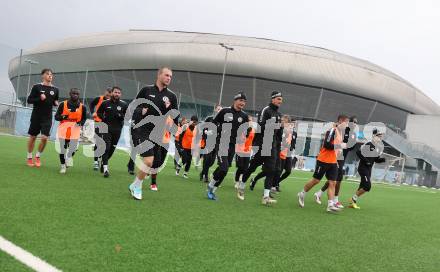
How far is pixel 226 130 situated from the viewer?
8633 mm

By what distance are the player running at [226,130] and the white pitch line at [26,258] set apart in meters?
5.13

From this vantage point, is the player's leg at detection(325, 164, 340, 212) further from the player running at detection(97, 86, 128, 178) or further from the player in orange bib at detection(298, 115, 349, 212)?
the player running at detection(97, 86, 128, 178)

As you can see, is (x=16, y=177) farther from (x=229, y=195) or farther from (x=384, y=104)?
(x=384, y=104)

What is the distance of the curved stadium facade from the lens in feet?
191

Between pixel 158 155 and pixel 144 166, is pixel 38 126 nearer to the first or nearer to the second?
pixel 158 155

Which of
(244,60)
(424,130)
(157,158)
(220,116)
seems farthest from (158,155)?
(424,130)

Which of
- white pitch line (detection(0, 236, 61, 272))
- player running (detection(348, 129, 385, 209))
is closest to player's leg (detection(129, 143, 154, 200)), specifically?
white pitch line (detection(0, 236, 61, 272))

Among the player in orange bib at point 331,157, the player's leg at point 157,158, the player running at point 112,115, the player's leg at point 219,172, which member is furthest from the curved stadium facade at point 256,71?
the player's leg at point 219,172

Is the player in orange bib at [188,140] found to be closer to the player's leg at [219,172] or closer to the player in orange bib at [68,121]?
the player in orange bib at [68,121]

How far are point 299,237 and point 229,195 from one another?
13.8 ft

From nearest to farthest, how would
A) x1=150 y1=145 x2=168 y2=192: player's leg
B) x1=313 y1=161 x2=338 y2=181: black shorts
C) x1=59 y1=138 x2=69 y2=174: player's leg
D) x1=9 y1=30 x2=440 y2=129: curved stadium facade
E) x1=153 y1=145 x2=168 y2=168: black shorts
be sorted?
x1=153 y1=145 x2=168 y2=168: black shorts < x1=150 y1=145 x2=168 y2=192: player's leg < x1=313 y1=161 x2=338 y2=181: black shorts < x1=59 y1=138 x2=69 y2=174: player's leg < x1=9 y1=30 x2=440 y2=129: curved stadium facade

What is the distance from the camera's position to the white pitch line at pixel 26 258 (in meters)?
3.15

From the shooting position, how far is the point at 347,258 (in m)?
4.78

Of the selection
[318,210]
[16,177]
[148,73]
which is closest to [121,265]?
[16,177]
